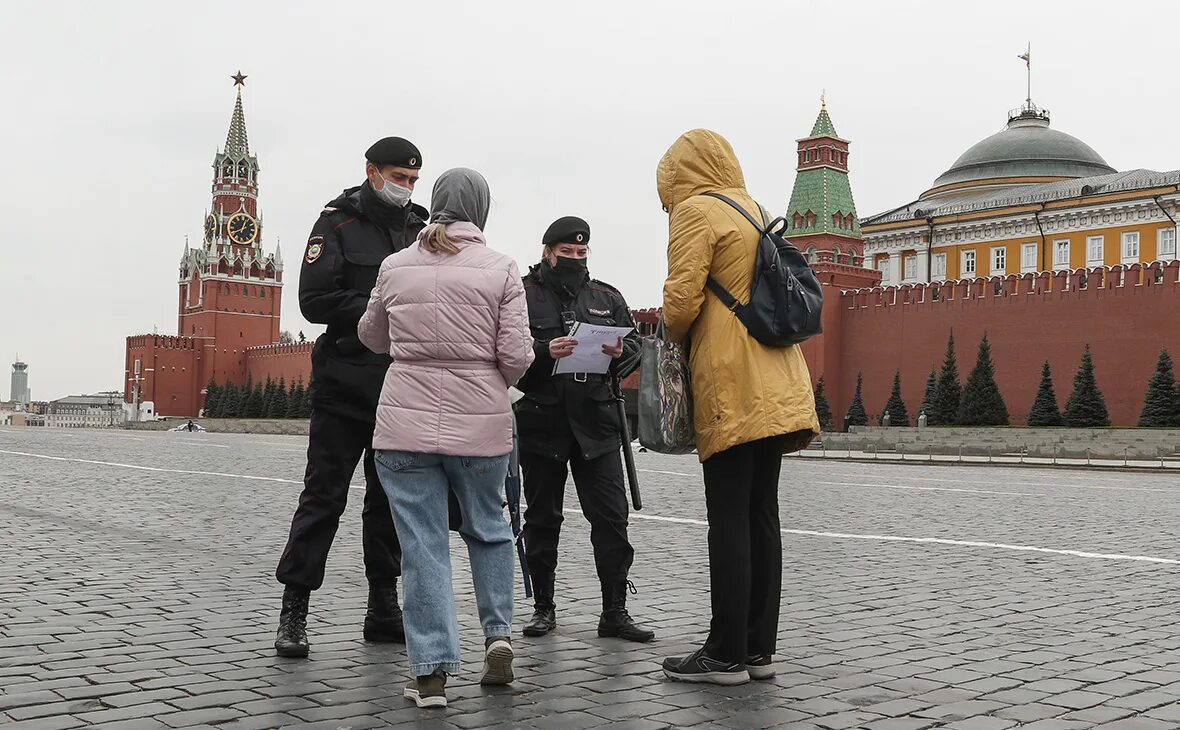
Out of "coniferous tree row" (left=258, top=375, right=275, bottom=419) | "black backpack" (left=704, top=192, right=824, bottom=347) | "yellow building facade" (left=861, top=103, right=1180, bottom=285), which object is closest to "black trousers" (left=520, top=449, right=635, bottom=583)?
"black backpack" (left=704, top=192, right=824, bottom=347)

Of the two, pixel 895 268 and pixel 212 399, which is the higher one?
pixel 895 268

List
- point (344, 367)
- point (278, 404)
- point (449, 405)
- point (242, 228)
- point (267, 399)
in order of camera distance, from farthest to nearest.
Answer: point (242, 228)
point (267, 399)
point (278, 404)
point (344, 367)
point (449, 405)

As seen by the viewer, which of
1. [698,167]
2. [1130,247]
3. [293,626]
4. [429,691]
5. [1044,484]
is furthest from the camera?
[1130,247]

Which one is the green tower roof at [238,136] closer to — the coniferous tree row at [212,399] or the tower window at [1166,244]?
the coniferous tree row at [212,399]

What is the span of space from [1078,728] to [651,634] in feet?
4.94

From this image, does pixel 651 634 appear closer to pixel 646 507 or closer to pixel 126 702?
pixel 126 702

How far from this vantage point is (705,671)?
3.63m

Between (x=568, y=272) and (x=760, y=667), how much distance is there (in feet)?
5.29

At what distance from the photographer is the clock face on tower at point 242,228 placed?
83.6 meters

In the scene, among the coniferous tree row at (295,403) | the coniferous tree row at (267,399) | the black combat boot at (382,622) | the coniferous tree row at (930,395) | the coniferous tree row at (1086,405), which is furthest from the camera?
the coniferous tree row at (267,399)

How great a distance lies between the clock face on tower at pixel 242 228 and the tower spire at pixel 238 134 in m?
4.15

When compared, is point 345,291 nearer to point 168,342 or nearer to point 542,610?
point 542,610

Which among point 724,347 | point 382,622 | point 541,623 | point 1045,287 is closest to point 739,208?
point 724,347

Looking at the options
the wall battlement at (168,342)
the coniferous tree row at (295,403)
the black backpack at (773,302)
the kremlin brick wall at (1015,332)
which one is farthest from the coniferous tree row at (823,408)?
the wall battlement at (168,342)
